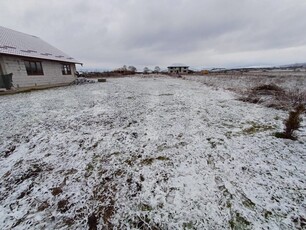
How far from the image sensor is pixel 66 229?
1.78 m

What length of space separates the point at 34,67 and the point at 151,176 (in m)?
15.8

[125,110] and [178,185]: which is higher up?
[125,110]

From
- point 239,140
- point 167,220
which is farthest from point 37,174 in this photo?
point 239,140

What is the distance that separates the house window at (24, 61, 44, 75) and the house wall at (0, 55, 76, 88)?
→ 27 centimetres

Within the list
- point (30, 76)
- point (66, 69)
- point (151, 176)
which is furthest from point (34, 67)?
point (151, 176)

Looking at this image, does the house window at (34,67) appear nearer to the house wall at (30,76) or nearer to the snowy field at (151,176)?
the house wall at (30,76)

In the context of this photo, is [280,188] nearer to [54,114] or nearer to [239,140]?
[239,140]

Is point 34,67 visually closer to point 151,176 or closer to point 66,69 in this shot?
point 66,69

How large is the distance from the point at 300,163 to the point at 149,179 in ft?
9.83

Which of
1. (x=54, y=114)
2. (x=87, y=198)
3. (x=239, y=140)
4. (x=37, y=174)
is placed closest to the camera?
(x=87, y=198)

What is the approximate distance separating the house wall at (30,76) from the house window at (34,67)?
0.90 feet

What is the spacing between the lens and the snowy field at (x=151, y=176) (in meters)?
1.90

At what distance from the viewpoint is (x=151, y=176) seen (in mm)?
2592

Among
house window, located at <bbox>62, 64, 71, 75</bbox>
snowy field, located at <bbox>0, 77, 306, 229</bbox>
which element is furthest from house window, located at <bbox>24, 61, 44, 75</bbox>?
snowy field, located at <bbox>0, 77, 306, 229</bbox>
